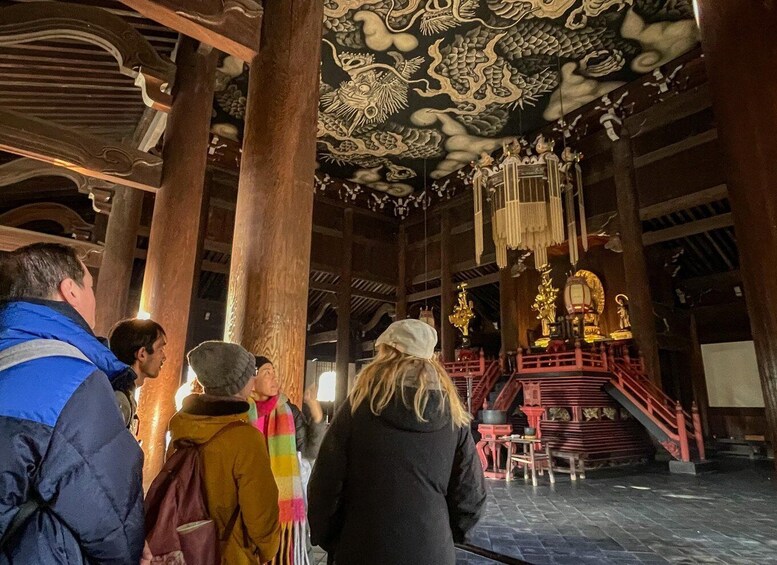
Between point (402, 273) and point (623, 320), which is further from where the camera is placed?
point (402, 273)

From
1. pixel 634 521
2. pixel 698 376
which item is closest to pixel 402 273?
pixel 698 376

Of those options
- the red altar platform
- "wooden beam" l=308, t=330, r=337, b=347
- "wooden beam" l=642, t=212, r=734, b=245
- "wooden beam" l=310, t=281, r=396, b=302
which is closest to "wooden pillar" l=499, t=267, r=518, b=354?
"wooden beam" l=642, t=212, r=734, b=245

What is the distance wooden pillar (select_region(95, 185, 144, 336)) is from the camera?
575cm

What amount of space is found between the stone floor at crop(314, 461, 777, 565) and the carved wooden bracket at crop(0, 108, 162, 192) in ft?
11.4

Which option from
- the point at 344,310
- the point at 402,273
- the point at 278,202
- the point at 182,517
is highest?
the point at 402,273

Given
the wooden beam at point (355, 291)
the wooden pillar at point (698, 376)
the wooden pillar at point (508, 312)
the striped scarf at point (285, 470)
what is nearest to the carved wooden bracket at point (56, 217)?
the wooden beam at point (355, 291)

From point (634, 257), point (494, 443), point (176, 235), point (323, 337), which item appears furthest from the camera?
point (323, 337)

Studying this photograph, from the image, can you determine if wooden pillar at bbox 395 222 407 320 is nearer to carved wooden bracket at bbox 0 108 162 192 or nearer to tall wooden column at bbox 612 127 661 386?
tall wooden column at bbox 612 127 661 386

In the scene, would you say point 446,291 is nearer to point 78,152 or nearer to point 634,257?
point 634,257

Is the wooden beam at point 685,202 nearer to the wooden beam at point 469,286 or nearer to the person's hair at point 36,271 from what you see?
the wooden beam at point 469,286

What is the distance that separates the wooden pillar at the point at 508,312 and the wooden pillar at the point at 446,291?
1186 millimetres

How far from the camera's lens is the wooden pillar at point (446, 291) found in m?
9.92

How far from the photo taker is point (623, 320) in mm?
8734

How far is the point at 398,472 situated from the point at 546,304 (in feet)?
28.3
